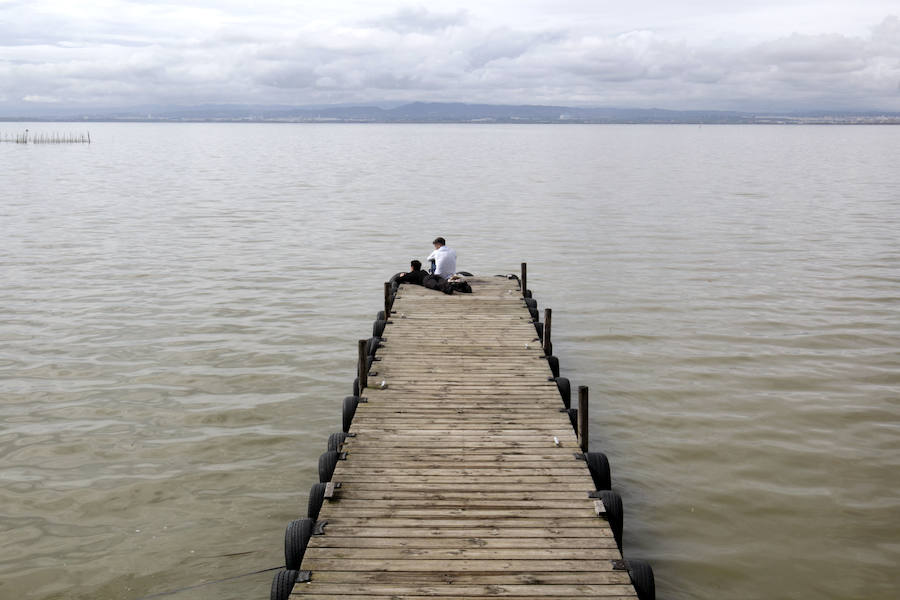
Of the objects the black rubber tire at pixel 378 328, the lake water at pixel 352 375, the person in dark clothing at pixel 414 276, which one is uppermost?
the person in dark clothing at pixel 414 276

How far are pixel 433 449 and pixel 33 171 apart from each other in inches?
2715

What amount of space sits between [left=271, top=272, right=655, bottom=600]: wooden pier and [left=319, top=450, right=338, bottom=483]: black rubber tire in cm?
2

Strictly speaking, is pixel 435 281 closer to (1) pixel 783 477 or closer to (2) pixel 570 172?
(1) pixel 783 477

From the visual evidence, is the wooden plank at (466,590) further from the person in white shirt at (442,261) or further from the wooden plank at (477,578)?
the person in white shirt at (442,261)

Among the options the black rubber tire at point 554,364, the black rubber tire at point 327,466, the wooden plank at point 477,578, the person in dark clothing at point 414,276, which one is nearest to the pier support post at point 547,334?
the black rubber tire at point 554,364

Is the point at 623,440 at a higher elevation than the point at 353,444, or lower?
lower

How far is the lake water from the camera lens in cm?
1061

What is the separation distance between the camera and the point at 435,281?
21.2 metres

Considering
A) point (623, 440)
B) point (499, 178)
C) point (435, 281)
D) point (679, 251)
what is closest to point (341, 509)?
point (623, 440)

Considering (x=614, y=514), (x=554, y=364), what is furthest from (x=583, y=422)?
(x=554, y=364)

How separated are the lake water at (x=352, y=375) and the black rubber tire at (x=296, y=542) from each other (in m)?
1.53

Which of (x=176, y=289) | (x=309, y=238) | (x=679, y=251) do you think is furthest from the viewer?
(x=309, y=238)

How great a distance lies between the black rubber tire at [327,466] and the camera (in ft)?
34.4

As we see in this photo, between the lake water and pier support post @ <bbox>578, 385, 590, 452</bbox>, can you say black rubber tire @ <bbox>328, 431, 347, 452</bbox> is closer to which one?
the lake water
